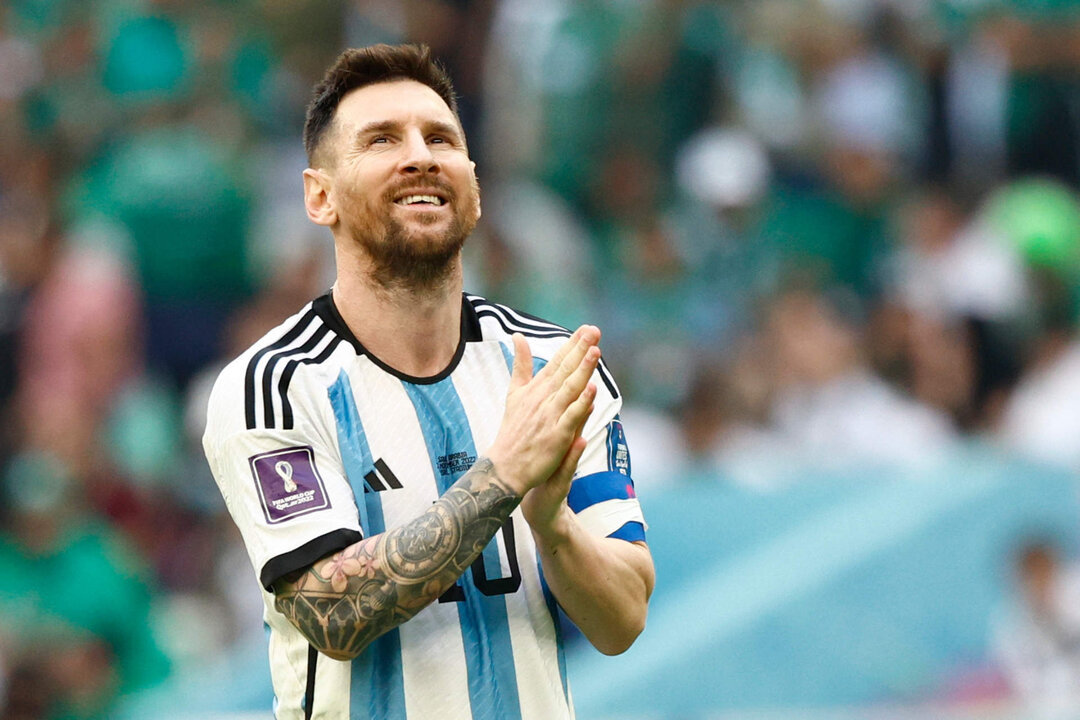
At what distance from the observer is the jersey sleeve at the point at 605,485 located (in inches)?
127

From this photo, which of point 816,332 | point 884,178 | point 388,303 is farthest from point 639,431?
point 388,303

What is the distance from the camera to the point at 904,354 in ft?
26.6

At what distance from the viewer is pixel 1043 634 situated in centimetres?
684

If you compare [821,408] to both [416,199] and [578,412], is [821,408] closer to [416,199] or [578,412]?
[416,199]

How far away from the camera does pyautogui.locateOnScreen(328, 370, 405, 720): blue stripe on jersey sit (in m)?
3.00

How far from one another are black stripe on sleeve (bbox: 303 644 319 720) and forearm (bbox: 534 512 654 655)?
1.69 ft

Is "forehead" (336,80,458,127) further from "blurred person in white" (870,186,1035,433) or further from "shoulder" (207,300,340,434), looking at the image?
"blurred person in white" (870,186,1035,433)

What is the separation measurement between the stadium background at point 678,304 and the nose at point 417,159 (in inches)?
161

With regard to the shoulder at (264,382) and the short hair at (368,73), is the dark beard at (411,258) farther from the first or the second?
the short hair at (368,73)

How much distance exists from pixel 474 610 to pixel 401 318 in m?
0.67

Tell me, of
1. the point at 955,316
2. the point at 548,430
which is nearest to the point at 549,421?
the point at 548,430

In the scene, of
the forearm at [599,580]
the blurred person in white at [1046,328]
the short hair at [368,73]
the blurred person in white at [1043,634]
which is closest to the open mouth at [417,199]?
the short hair at [368,73]

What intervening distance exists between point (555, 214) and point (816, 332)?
77.9 inches

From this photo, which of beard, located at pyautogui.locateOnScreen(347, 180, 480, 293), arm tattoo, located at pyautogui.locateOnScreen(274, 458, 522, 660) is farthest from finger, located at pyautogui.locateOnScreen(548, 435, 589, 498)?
beard, located at pyautogui.locateOnScreen(347, 180, 480, 293)
